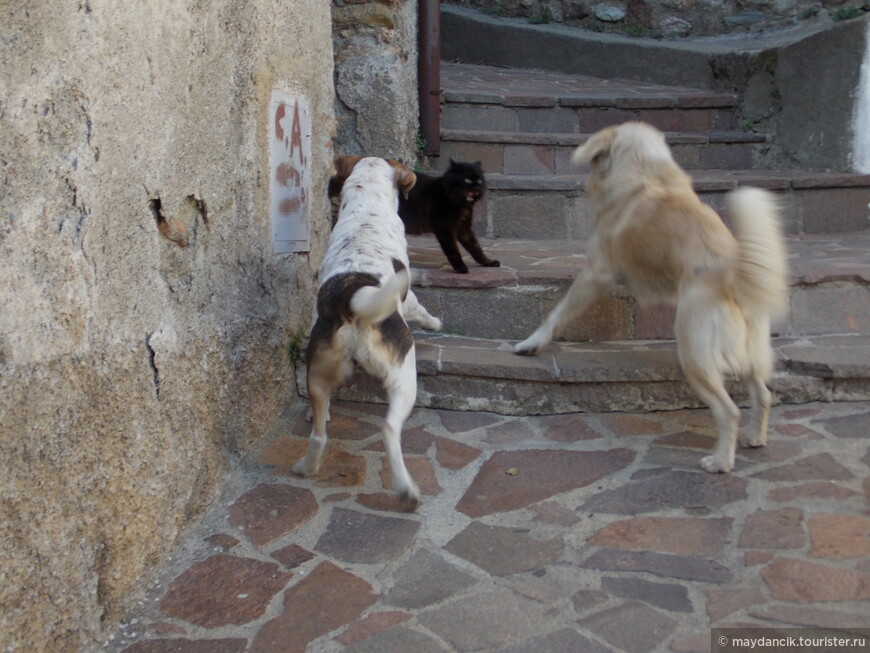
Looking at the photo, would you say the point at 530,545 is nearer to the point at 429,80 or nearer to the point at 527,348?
the point at 527,348

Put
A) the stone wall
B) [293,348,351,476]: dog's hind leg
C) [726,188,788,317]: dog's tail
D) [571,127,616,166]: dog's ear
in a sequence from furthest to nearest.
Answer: the stone wall → [571,127,616,166]: dog's ear → [293,348,351,476]: dog's hind leg → [726,188,788,317]: dog's tail

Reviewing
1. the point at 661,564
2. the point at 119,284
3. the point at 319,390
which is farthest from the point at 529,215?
the point at 119,284

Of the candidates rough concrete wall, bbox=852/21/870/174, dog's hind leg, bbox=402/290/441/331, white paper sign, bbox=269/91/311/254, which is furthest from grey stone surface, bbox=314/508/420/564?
rough concrete wall, bbox=852/21/870/174

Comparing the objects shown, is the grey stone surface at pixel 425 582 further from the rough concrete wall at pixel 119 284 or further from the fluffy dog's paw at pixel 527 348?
the fluffy dog's paw at pixel 527 348

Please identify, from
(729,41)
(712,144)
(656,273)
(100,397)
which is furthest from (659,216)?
(729,41)

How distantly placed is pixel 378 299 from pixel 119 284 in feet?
2.73

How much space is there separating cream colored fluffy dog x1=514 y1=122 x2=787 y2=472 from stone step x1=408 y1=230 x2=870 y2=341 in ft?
1.52

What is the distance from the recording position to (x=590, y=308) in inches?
171

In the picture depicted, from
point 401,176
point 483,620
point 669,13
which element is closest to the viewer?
point 483,620

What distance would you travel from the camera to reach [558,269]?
4.68m

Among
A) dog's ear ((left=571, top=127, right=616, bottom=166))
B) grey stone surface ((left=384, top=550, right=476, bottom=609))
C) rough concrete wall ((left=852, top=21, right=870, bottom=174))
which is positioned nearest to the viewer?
grey stone surface ((left=384, top=550, right=476, bottom=609))

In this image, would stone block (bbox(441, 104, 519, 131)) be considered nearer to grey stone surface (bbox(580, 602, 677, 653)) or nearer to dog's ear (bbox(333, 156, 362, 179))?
dog's ear (bbox(333, 156, 362, 179))

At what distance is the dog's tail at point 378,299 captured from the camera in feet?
8.96

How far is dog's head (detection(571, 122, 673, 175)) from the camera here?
145 inches
